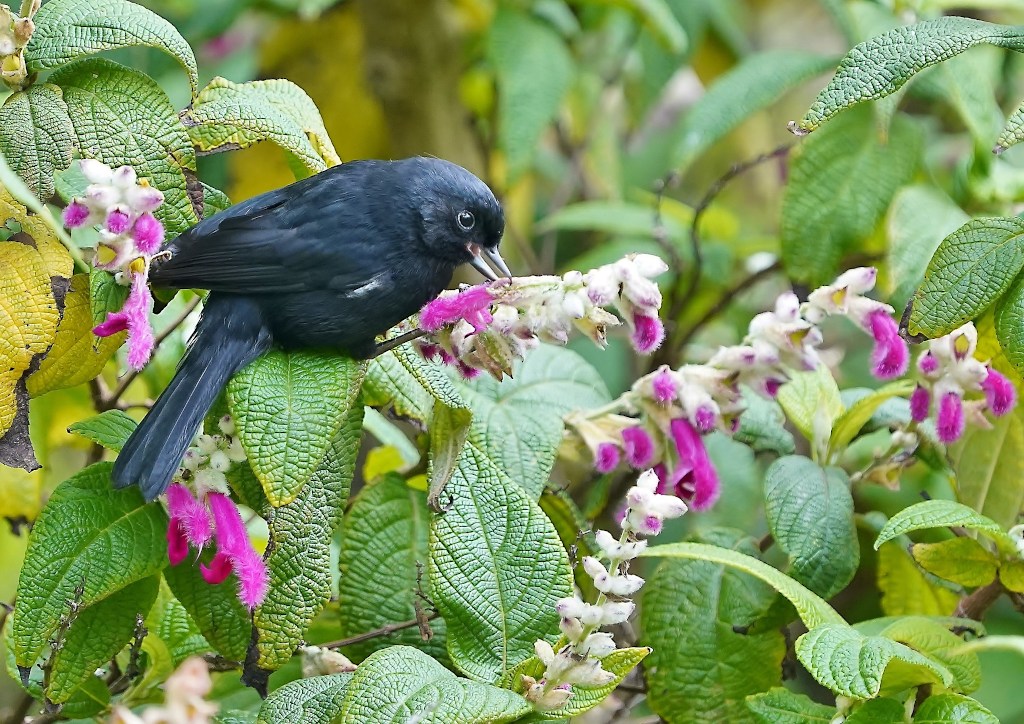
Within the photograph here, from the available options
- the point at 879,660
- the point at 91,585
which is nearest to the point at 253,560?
the point at 91,585

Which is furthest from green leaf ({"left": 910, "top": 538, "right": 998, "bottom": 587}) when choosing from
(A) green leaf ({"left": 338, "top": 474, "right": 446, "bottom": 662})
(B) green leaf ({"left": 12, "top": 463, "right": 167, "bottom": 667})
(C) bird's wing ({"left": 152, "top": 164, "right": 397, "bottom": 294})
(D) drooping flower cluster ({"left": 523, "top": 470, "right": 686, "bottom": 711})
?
(B) green leaf ({"left": 12, "top": 463, "right": 167, "bottom": 667})

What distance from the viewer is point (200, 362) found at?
101cm

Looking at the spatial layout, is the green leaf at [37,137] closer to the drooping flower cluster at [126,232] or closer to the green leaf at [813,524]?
the drooping flower cluster at [126,232]

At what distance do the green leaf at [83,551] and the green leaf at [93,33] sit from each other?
0.37 meters

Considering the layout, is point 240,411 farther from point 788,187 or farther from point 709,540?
point 788,187

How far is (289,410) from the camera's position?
3.08ft

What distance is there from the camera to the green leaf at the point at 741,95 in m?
1.83

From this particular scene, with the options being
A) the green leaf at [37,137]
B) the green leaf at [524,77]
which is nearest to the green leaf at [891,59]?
the green leaf at [37,137]

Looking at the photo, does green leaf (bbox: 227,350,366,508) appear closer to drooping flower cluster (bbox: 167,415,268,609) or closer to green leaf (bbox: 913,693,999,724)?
drooping flower cluster (bbox: 167,415,268,609)

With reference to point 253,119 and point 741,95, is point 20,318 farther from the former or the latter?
point 741,95

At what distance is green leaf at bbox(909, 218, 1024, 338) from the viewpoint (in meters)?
1.06

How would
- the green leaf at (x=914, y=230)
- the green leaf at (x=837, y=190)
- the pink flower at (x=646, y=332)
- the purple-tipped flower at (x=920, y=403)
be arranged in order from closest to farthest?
1. the pink flower at (x=646, y=332)
2. the purple-tipped flower at (x=920, y=403)
3. the green leaf at (x=914, y=230)
4. the green leaf at (x=837, y=190)

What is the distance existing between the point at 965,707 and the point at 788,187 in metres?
0.90

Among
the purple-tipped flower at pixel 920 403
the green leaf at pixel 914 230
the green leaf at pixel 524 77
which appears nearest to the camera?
the purple-tipped flower at pixel 920 403
